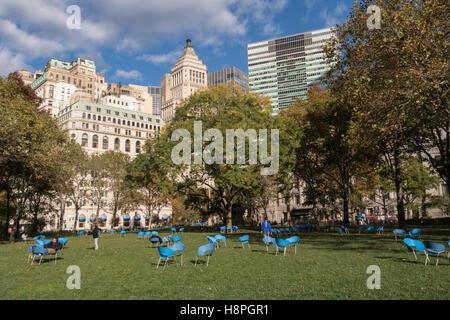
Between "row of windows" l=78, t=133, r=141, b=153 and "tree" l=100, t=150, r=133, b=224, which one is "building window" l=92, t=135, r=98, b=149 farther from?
"tree" l=100, t=150, r=133, b=224

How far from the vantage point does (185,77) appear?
175m

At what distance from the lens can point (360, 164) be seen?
1368 inches

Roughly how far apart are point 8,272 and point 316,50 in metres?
191

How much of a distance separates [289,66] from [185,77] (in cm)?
5929

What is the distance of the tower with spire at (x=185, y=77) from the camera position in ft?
568

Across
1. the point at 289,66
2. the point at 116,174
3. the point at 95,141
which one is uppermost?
the point at 289,66

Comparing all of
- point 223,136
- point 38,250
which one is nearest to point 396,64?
point 223,136

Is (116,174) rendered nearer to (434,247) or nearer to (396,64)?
(396,64)

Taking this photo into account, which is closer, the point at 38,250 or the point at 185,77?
the point at 38,250

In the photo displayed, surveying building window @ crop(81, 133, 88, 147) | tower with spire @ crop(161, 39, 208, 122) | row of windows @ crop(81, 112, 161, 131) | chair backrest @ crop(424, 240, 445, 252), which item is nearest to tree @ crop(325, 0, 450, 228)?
chair backrest @ crop(424, 240, 445, 252)

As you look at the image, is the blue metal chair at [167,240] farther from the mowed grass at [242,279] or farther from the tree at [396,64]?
the tree at [396,64]

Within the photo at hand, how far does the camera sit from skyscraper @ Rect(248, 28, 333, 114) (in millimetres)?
183000
